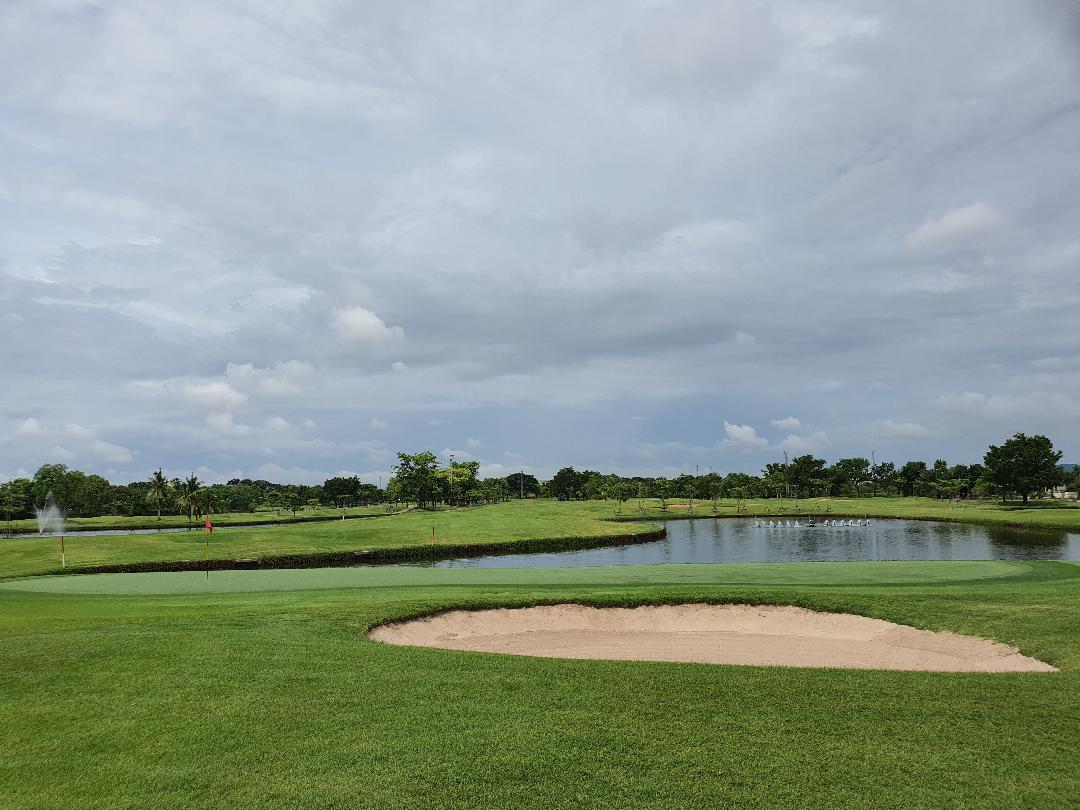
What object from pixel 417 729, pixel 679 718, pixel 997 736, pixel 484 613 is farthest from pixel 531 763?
pixel 484 613

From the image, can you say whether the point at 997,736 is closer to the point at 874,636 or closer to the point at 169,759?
the point at 874,636

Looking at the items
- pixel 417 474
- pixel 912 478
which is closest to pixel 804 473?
pixel 912 478

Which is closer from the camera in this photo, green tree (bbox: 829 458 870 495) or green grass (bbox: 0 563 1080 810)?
green grass (bbox: 0 563 1080 810)

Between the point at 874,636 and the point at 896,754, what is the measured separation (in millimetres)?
9712

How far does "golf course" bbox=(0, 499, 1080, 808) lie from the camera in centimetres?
699

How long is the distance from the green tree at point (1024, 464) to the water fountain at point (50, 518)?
403 feet

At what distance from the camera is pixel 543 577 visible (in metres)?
27.7

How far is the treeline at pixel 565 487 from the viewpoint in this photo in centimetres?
9881

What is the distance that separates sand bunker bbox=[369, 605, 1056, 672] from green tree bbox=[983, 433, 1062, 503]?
327 ft

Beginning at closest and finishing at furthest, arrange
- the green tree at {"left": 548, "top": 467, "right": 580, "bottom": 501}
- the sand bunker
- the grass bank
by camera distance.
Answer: the sand bunker
the grass bank
the green tree at {"left": 548, "top": 467, "right": 580, "bottom": 501}

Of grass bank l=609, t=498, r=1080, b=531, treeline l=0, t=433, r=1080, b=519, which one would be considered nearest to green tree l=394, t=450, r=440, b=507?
treeline l=0, t=433, r=1080, b=519

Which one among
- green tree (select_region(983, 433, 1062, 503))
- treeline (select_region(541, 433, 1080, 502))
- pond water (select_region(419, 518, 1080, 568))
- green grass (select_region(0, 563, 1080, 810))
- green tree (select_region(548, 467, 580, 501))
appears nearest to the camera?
green grass (select_region(0, 563, 1080, 810))

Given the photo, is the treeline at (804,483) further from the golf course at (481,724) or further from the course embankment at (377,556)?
the golf course at (481,724)

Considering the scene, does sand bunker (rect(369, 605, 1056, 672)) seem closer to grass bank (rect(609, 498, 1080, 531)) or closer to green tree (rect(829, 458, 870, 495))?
grass bank (rect(609, 498, 1080, 531))
